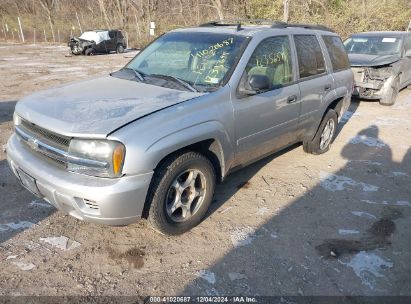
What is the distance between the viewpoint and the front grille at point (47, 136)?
2813 mm

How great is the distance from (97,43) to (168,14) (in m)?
10.7

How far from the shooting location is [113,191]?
2668 millimetres

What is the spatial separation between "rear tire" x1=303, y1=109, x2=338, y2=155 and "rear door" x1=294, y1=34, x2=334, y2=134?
12.9 inches

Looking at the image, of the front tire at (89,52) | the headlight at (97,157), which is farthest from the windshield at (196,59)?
the front tire at (89,52)

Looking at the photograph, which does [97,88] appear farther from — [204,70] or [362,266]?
[362,266]

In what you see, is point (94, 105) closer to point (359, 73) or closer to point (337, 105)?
point (337, 105)

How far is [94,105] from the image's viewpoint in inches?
121

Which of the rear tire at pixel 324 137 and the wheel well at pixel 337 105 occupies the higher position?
the wheel well at pixel 337 105

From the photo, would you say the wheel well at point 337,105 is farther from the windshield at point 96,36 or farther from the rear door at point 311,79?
the windshield at point 96,36

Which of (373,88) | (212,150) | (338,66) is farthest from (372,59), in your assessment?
(212,150)

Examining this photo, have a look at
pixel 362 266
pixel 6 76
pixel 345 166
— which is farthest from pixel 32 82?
pixel 362 266

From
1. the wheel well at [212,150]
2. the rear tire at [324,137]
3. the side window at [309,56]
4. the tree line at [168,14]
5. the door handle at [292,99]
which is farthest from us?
the tree line at [168,14]

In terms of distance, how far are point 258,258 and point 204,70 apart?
1927 millimetres

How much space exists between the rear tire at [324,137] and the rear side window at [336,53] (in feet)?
2.27
